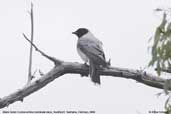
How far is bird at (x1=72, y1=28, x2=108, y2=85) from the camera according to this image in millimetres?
7779

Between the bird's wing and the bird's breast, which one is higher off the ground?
the bird's wing

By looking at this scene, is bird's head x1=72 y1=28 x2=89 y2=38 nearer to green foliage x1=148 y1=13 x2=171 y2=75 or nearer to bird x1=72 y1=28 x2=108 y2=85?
bird x1=72 y1=28 x2=108 y2=85

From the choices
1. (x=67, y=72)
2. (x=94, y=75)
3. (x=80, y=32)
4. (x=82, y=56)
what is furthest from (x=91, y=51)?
(x=67, y=72)

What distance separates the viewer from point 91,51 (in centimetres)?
977

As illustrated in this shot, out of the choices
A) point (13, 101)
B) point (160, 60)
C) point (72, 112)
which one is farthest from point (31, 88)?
point (72, 112)

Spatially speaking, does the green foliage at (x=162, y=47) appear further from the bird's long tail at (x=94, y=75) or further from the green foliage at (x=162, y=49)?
the bird's long tail at (x=94, y=75)

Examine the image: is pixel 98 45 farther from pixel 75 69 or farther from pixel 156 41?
pixel 156 41

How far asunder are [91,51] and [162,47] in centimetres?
470

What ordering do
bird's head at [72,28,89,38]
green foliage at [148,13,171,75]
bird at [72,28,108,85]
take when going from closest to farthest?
green foliage at [148,13,171,75] < bird at [72,28,108,85] < bird's head at [72,28,89,38]

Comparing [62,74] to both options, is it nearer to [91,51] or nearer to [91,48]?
[91,51]

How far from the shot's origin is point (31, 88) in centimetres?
623

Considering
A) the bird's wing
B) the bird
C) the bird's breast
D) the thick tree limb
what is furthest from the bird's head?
the thick tree limb

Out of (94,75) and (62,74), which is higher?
(62,74)

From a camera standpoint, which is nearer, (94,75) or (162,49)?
(162,49)
